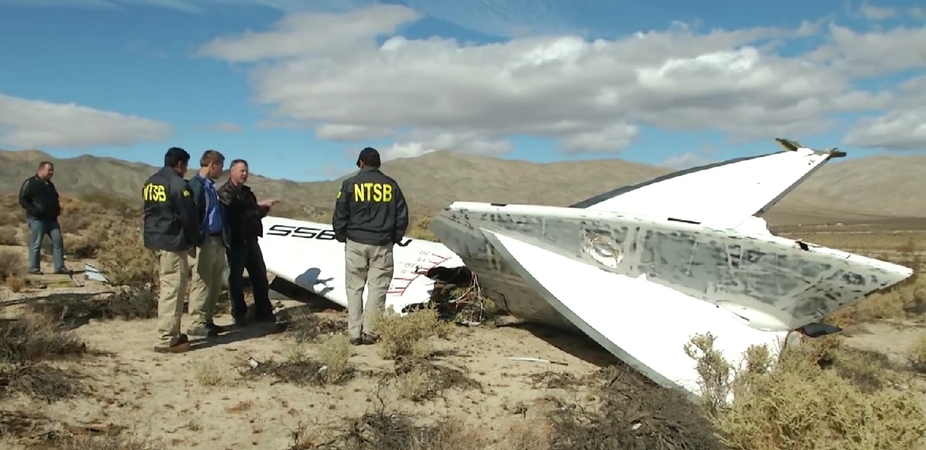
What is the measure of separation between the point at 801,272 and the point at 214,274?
218 inches

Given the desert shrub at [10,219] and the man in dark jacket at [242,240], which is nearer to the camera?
the man in dark jacket at [242,240]

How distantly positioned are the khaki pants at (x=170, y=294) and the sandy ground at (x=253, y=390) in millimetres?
241

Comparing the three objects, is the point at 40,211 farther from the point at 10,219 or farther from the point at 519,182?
the point at 519,182

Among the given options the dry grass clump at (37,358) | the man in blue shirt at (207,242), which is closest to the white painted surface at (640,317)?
the man in blue shirt at (207,242)

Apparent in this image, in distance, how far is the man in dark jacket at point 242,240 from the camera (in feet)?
24.5

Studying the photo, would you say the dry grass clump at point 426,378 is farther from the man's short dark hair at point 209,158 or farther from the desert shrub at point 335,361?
the man's short dark hair at point 209,158

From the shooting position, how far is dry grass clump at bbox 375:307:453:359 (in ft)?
21.1

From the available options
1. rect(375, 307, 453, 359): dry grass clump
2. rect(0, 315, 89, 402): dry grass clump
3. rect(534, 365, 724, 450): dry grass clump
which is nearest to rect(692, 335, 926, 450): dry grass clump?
rect(534, 365, 724, 450): dry grass clump

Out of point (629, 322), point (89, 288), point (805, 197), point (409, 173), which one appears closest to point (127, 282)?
point (89, 288)

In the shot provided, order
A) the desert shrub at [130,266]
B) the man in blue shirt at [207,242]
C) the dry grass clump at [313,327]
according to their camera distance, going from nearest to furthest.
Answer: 1. the man in blue shirt at [207,242]
2. the dry grass clump at [313,327]
3. the desert shrub at [130,266]

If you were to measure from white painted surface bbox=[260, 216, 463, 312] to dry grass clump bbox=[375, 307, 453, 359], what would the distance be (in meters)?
1.04

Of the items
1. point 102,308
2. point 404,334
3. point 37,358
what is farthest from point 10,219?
point 404,334

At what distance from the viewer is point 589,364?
6676 mm

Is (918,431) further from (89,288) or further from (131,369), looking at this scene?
(89,288)
